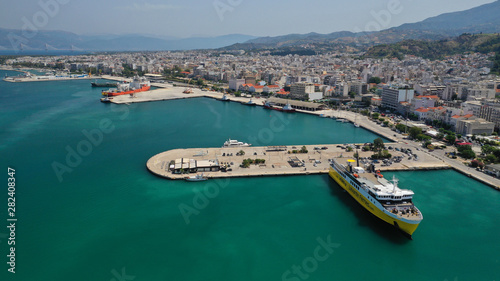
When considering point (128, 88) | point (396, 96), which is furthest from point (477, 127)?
point (128, 88)

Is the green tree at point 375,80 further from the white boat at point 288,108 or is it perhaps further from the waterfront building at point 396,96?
Result: the white boat at point 288,108

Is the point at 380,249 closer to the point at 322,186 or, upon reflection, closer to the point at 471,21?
the point at 322,186

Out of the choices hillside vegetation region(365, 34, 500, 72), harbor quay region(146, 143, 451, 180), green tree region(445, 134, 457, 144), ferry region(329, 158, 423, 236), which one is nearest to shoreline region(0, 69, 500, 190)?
harbor quay region(146, 143, 451, 180)

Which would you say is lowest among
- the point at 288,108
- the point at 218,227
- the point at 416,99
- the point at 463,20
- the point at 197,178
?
the point at 218,227

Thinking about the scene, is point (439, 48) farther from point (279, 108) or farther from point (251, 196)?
point (251, 196)

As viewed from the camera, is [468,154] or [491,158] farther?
[468,154]

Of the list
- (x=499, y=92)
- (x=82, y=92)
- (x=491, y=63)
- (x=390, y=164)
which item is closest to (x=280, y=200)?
(x=390, y=164)
